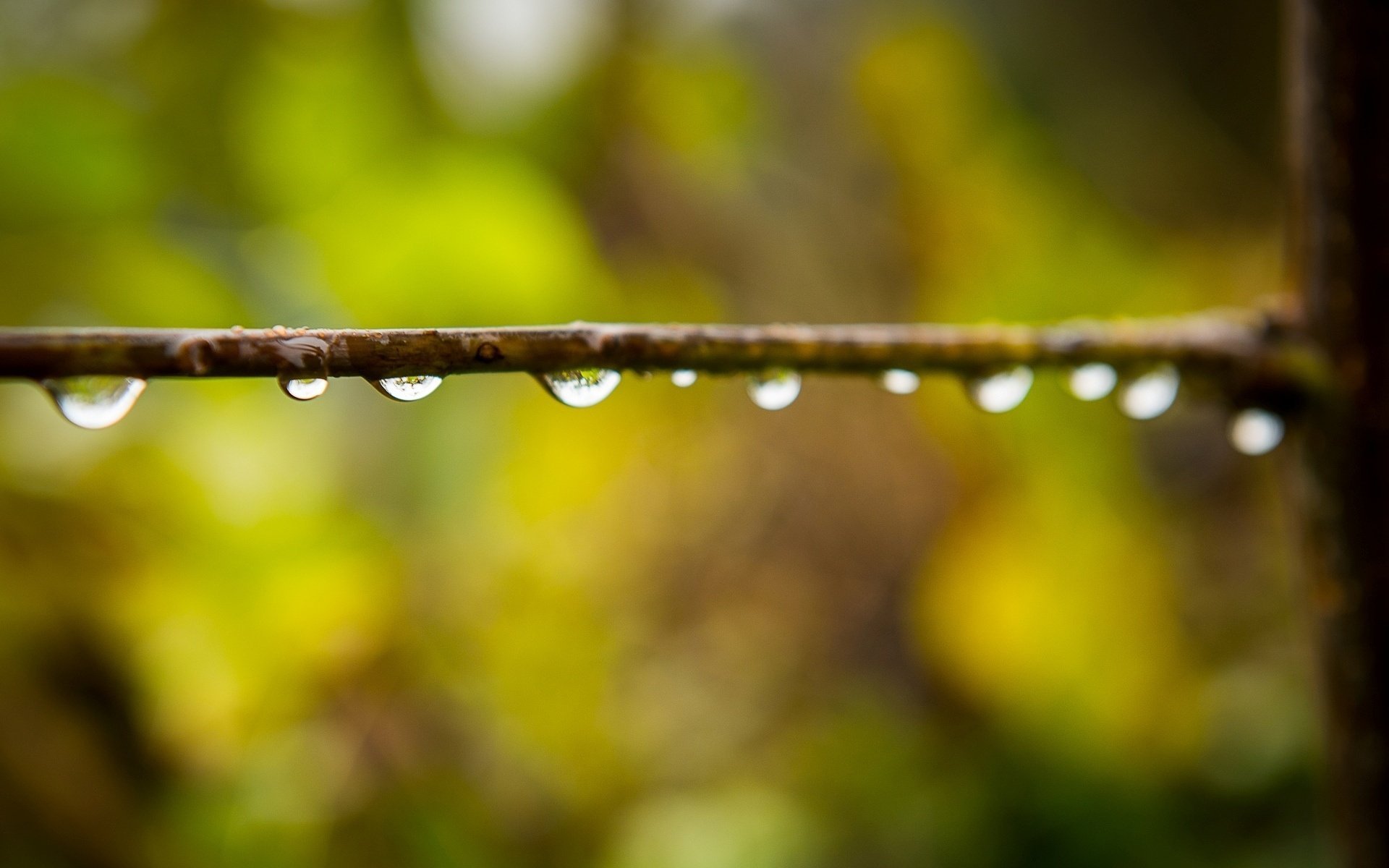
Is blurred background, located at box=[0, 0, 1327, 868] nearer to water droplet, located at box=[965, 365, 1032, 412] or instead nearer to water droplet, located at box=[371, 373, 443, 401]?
water droplet, located at box=[965, 365, 1032, 412]

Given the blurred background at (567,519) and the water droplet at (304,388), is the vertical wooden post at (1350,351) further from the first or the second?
the water droplet at (304,388)

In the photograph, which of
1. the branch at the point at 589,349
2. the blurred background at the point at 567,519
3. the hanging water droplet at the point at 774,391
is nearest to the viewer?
the branch at the point at 589,349

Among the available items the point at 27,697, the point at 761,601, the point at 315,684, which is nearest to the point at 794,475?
the point at 761,601

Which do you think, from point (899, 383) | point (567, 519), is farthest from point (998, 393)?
point (567, 519)

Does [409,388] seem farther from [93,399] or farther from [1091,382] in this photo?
[1091,382]

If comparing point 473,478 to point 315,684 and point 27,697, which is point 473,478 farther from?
point 27,697

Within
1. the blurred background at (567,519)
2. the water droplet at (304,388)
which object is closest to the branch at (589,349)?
the water droplet at (304,388)
